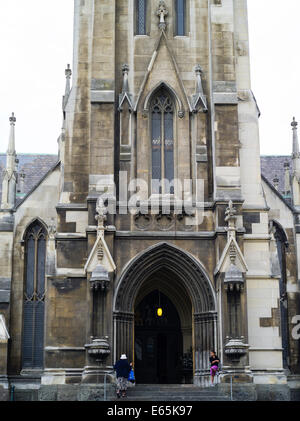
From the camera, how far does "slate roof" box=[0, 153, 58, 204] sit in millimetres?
46125

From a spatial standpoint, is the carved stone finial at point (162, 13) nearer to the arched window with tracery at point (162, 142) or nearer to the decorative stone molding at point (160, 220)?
the arched window with tracery at point (162, 142)

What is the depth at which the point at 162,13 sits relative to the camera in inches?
1297

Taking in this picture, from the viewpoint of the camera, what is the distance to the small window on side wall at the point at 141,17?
33.2m

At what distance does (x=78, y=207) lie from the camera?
3117 centimetres

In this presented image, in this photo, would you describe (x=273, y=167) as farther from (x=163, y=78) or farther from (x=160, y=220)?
(x=160, y=220)

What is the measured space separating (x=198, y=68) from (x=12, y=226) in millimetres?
10448

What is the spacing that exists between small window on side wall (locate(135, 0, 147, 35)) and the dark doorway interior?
34.5 ft

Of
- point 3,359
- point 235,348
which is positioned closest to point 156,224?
point 235,348

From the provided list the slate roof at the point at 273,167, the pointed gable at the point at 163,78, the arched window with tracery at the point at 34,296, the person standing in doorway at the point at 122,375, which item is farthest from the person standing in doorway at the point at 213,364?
the slate roof at the point at 273,167

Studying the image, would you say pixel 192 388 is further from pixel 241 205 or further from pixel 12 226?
pixel 12 226

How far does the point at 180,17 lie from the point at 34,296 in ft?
43.0

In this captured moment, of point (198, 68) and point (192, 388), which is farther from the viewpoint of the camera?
point (198, 68)
